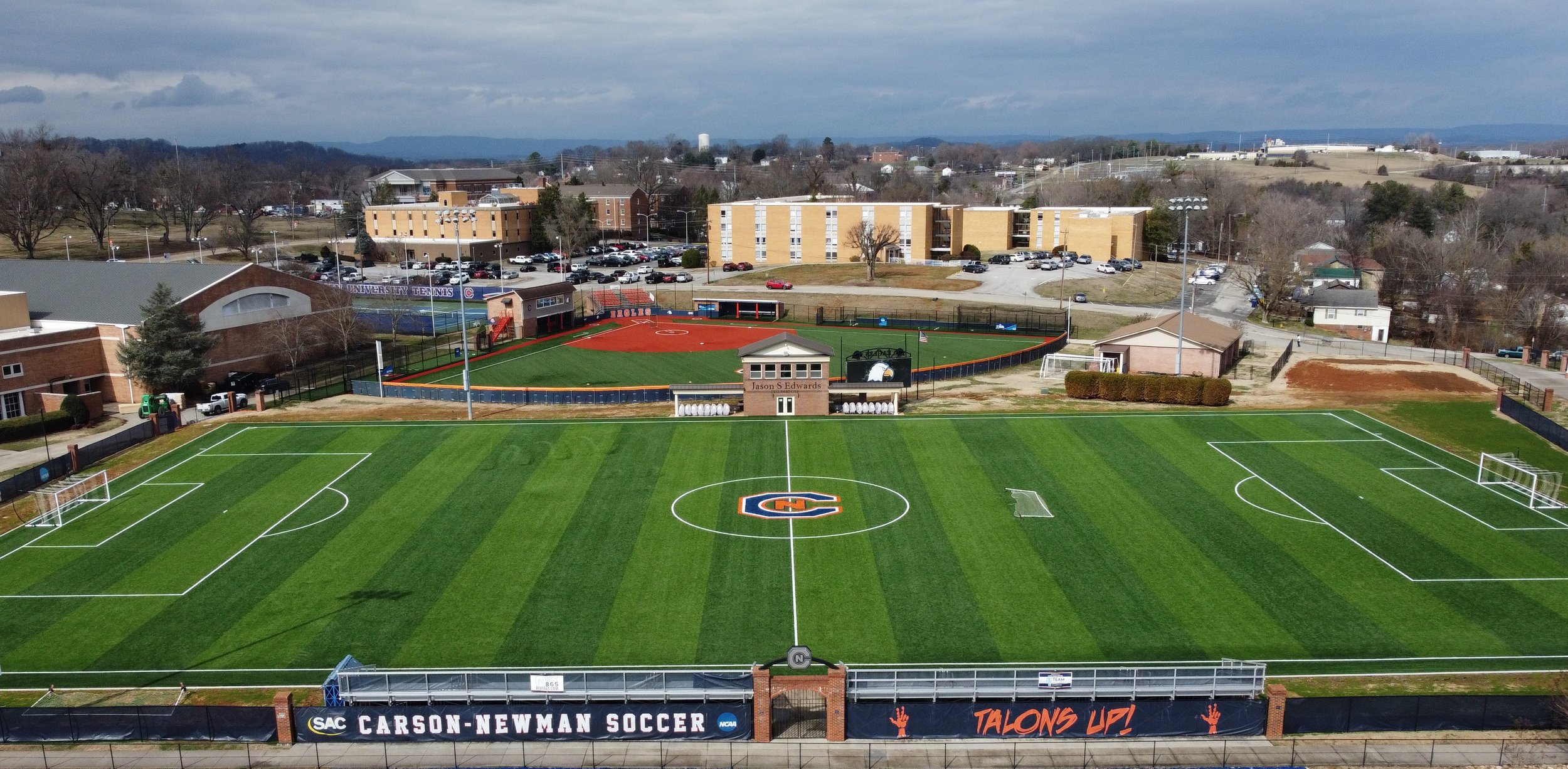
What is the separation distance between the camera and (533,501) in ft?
138

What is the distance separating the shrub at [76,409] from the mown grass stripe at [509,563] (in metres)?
26.9

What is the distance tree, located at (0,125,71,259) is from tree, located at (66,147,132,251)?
57.4 inches

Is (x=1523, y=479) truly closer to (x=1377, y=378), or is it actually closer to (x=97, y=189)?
(x=1377, y=378)

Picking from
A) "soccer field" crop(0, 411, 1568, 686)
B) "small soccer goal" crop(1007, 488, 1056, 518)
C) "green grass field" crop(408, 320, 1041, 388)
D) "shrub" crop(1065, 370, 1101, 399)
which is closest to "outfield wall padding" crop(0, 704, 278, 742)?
"soccer field" crop(0, 411, 1568, 686)

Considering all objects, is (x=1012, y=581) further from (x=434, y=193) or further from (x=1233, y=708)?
(x=434, y=193)

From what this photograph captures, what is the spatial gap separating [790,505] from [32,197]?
117 meters

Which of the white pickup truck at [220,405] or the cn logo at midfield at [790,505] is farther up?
the white pickup truck at [220,405]

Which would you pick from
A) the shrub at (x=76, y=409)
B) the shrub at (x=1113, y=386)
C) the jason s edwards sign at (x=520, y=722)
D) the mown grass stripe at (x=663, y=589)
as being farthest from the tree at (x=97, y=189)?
the jason s edwards sign at (x=520, y=722)

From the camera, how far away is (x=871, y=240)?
11219 centimetres

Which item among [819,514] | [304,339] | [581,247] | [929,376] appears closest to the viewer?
[819,514]

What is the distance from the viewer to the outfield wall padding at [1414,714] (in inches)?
970

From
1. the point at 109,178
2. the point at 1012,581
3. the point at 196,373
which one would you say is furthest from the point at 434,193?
the point at 1012,581

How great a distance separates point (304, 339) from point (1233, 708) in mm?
63932

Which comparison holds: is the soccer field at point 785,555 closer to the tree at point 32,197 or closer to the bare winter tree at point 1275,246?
the bare winter tree at point 1275,246
